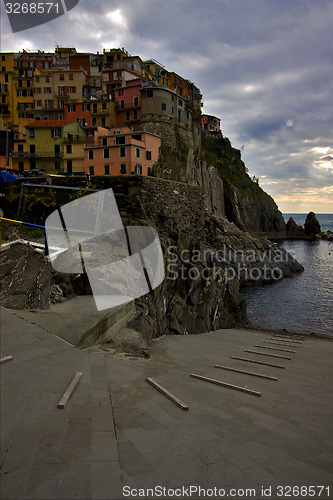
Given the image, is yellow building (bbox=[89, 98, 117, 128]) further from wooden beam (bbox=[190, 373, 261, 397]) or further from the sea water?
wooden beam (bbox=[190, 373, 261, 397])

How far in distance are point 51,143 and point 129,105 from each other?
15061 mm

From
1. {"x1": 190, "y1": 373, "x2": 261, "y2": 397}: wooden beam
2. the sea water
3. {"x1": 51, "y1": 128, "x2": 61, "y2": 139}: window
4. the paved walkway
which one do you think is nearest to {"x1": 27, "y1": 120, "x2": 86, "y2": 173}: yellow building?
{"x1": 51, "y1": 128, "x2": 61, "y2": 139}: window

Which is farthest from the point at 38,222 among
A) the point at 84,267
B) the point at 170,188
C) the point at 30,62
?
the point at 30,62

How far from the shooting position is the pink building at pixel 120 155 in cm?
3888

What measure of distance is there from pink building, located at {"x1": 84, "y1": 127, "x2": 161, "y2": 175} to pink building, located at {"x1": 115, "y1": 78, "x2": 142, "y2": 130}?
13.4 metres

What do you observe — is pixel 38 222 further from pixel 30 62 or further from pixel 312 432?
pixel 30 62

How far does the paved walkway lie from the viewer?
12.2ft

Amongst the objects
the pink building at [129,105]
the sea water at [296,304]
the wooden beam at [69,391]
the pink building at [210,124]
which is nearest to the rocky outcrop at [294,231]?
the pink building at [210,124]

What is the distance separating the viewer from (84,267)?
522 inches

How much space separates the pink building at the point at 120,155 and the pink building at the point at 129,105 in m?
13.4

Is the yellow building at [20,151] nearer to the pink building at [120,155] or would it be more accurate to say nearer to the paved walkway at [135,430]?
the pink building at [120,155]

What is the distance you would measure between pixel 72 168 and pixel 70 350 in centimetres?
4513

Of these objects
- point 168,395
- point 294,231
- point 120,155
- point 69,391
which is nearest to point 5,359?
point 69,391

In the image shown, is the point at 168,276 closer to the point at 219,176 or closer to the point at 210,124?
the point at 219,176
